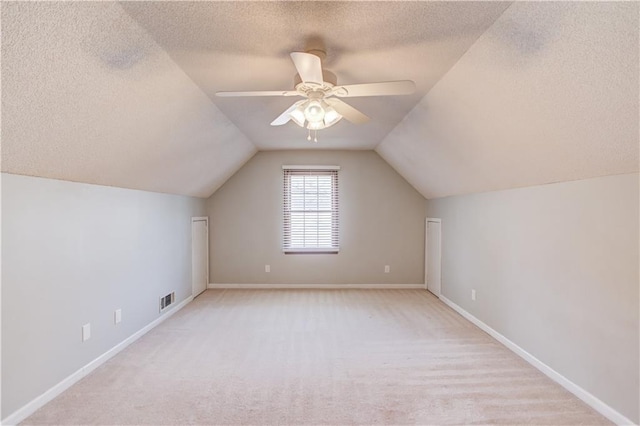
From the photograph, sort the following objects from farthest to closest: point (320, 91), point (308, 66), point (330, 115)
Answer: point (330, 115)
point (320, 91)
point (308, 66)

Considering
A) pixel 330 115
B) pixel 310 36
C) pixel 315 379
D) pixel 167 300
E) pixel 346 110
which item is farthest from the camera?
pixel 167 300

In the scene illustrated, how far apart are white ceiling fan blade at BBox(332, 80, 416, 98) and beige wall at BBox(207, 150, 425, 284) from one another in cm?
356

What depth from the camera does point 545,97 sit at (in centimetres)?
198

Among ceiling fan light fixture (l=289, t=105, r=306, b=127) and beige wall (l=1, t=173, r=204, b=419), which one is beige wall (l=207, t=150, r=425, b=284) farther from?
ceiling fan light fixture (l=289, t=105, r=306, b=127)

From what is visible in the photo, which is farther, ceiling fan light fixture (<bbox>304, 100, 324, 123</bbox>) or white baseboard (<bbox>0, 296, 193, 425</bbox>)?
ceiling fan light fixture (<bbox>304, 100, 324, 123</bbox>)

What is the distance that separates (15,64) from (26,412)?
2112 mm

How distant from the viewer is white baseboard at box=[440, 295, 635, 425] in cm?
208

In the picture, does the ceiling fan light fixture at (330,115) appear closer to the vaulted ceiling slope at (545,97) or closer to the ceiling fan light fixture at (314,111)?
the ceiling fan light fixture at (314,111)

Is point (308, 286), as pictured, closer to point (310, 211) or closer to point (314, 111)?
point (310, 211)

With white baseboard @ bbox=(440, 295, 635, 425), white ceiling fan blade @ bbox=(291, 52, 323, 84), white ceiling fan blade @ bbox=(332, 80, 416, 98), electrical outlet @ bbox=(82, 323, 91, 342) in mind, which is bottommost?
white baseboard @ bbox=(440, 295, 635, 425)

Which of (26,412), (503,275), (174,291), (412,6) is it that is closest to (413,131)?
(503,275)

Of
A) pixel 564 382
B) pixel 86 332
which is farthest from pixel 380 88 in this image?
pixel 86 332

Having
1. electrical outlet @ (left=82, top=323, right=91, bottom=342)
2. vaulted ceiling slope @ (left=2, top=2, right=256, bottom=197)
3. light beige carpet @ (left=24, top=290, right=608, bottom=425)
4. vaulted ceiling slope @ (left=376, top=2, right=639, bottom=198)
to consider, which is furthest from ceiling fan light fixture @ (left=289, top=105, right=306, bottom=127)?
electrical outlet @ (left=82, top=323, right=91, bottom=342)

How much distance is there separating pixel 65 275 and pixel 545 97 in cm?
352
